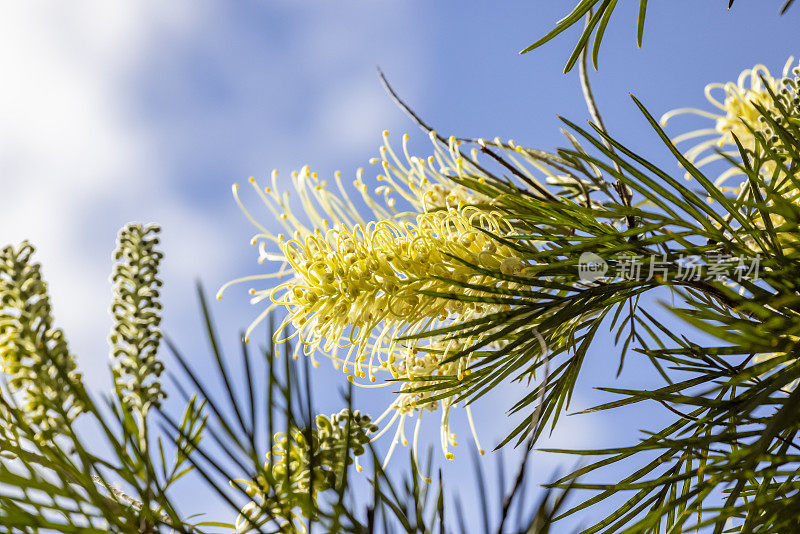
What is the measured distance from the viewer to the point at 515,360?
1.76 ft

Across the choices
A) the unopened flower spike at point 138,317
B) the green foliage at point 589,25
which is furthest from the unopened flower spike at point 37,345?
the green foliage at point 589,25

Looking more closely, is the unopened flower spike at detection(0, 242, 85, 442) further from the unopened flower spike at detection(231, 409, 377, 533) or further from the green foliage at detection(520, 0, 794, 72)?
the green foliage at detection(520, 0, 794, 72)

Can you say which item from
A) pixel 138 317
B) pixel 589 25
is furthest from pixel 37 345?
pixel 589 25

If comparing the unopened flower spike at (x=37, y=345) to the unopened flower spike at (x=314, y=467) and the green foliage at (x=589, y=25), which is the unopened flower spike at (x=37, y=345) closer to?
the unopened flower spike at (x=314, y=467)

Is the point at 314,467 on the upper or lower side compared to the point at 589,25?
lower

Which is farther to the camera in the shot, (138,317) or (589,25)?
(589,25)

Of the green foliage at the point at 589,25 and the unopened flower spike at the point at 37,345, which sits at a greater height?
the green foliage at the point at 589,25

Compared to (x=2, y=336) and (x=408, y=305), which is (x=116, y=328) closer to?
(x=2, y=336)

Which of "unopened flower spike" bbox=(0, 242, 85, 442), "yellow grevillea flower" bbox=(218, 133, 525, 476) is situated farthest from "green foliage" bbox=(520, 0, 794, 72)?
"unopened flower spike" bbox=(0, 242, 85, 442)

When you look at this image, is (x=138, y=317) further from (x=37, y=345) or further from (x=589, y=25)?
(x=589, y=25)

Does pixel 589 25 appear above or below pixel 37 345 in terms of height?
above

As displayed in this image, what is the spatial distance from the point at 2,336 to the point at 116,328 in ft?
0.21

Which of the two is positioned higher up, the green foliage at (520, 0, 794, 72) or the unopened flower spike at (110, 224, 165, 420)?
the green foliage at (520, 0, 794, 72)

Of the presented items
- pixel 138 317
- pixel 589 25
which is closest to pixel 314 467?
pixel 138 317
